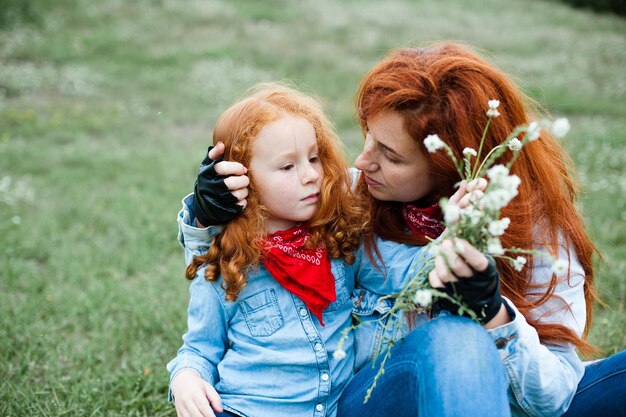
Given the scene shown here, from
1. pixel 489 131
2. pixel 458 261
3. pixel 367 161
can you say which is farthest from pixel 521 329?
pixel 367 161

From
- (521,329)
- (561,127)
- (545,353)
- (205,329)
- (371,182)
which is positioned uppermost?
(561,127)

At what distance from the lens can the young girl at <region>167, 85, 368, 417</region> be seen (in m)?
2.19

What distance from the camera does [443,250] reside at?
162 cm

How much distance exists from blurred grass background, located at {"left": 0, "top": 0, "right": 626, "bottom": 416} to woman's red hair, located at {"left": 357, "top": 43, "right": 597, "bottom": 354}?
0.79 meters

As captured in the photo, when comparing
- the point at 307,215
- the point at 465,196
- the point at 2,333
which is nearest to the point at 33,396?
the point at 2,333

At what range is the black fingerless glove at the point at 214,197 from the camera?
2.11 metres

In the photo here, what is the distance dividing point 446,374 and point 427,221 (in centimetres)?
75

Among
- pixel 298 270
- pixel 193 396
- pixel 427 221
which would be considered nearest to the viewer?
pixel 193 396

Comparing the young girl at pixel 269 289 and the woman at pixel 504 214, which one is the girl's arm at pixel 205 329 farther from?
the woman at pixel 504 214

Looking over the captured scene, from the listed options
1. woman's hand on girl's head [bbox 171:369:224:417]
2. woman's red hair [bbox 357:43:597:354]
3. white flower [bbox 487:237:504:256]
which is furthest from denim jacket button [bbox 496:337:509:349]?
woman's hand on girl's head [bbox 171:369:224:417]

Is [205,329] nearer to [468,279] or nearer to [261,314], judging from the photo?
[261,314]

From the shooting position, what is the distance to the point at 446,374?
1.70m

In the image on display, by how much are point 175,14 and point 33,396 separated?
10.8m

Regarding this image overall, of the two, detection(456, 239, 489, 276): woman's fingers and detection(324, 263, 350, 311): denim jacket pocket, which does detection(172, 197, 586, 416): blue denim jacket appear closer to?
detection(324, 263, 350, 311): denim jacket pocket
